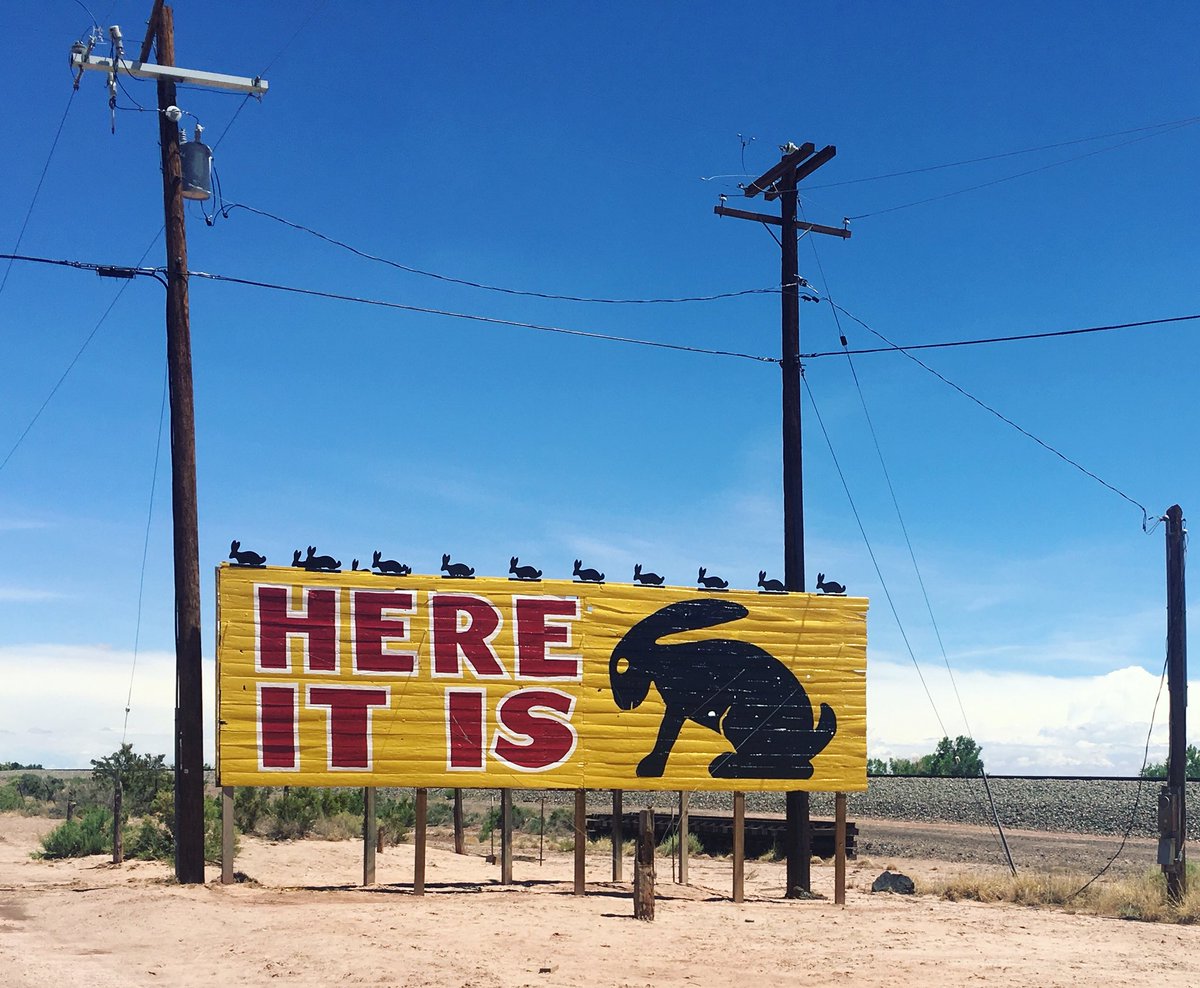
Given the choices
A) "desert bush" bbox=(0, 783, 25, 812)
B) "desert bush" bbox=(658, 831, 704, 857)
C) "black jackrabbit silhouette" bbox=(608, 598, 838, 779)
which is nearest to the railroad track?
"desert bush" bbox=(658, 831, 704, 857)

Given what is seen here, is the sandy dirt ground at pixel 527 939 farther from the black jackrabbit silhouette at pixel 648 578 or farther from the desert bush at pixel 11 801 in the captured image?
the desert bush at pixel 11 801

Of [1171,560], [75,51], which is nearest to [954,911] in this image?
[1171,560]

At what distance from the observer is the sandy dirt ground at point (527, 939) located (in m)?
13.7

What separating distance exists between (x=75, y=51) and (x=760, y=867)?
904 inches

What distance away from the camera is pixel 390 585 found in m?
19.5

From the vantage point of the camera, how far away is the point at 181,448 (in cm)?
1966

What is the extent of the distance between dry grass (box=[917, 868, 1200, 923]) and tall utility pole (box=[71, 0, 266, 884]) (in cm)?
1282

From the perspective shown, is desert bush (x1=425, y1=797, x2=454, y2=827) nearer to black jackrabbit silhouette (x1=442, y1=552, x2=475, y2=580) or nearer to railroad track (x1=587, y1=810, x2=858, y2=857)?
railroad track (x1=587, y1=810, x2=858, y2=857)

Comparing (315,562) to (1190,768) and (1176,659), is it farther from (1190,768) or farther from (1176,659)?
(1190,768)

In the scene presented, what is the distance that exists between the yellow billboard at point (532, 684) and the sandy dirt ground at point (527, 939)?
1.90 meters

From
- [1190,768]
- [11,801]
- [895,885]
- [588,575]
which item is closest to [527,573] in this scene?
[588,575]

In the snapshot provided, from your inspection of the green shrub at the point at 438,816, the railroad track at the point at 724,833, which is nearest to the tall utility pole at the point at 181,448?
the railroad track at the point at 724,833

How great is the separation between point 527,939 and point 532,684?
4926 millimetres

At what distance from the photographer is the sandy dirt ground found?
44.9ft
